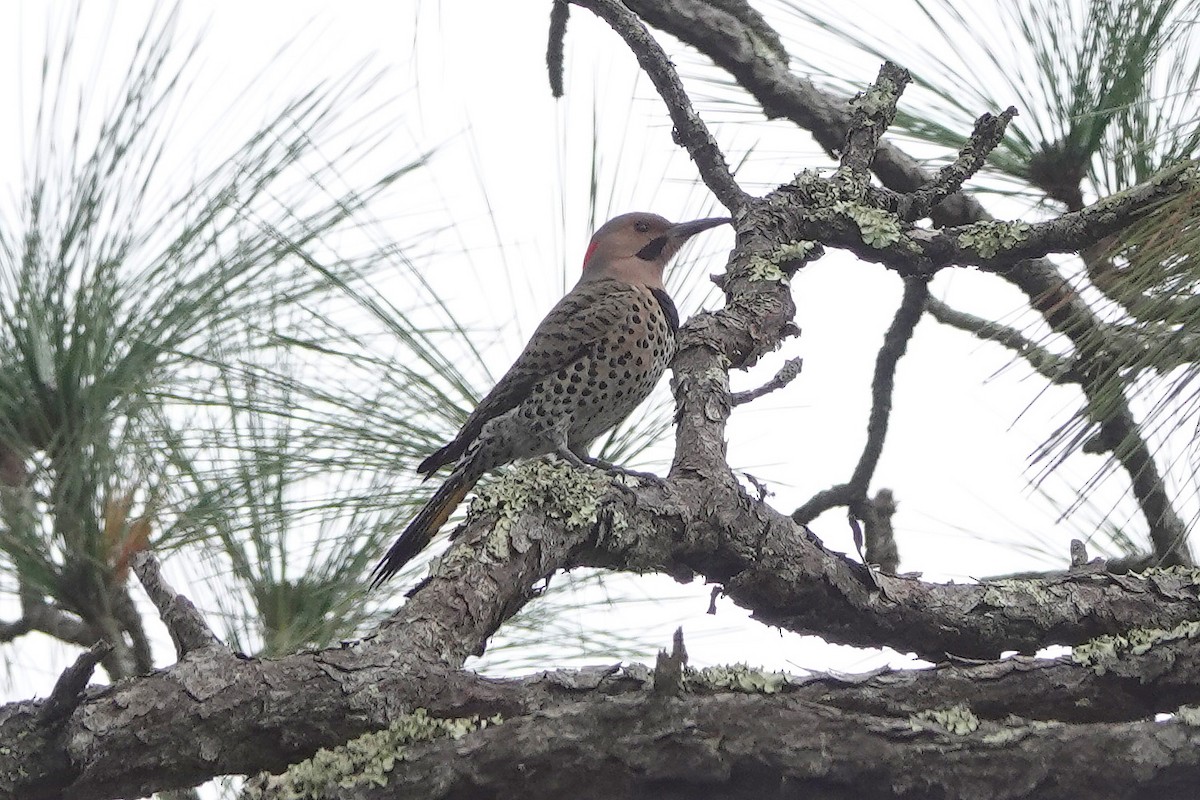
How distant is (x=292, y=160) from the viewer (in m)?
2.91

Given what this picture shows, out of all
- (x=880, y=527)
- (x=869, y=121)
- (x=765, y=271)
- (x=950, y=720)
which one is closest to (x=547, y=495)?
(x=950, y=720)

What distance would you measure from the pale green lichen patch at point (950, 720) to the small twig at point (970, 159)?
1387 mm

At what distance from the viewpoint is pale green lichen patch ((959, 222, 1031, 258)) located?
2.33m

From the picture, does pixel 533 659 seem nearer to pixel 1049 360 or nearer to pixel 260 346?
pixel 260 346

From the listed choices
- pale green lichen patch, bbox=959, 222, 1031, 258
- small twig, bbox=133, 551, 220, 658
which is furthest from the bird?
small twig, bbox=133, 551, 220, 658

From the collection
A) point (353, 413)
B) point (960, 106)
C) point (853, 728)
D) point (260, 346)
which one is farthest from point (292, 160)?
point (853, 728)

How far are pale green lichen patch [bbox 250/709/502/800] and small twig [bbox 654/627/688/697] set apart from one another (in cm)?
21

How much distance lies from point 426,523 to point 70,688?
4.04 ft

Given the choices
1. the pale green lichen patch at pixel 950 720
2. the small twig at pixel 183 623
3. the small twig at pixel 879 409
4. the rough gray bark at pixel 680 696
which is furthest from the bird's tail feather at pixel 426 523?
the pale green lichen patch at pixel 950 720

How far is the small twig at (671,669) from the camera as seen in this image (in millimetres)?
1230

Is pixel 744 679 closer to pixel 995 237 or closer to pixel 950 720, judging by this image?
pixel 950 720

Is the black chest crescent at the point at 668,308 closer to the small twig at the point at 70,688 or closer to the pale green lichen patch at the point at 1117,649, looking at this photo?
the pale green lichen patch at the point at 1117,649

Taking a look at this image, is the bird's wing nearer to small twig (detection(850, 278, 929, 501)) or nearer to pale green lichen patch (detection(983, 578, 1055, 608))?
small twig (detection(850, 278, 929, 501))

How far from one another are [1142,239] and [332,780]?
1228 mm
